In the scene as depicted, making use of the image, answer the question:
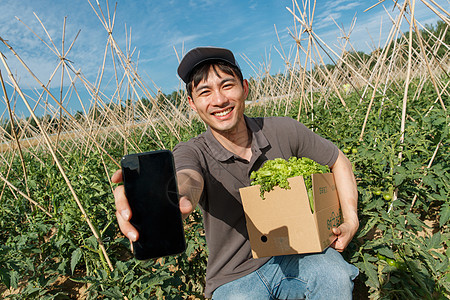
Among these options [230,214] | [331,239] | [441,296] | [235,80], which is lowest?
[441,296]

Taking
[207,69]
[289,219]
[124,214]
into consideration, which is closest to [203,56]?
[207,69]

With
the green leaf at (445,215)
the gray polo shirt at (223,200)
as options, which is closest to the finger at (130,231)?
the gray polo shirt at (223,200)

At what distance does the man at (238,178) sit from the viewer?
4.60 ft

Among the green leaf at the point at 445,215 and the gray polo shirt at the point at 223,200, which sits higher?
the gray polo shirt at the point at 223,200

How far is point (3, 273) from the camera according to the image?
→ 192cm

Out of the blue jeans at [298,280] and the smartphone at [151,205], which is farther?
the blue jeans at [298,280]

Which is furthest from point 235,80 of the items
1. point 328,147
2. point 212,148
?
point 328,147

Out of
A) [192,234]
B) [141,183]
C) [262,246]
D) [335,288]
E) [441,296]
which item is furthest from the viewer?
[192,234]

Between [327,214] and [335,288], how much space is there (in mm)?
335

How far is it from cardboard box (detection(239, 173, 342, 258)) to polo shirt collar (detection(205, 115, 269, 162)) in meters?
0.26

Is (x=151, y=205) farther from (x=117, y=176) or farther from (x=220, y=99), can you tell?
(x=220, y=99)

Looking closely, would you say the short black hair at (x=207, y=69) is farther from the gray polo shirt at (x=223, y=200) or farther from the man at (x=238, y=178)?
the gray polo shirt at (x=223, y=200)

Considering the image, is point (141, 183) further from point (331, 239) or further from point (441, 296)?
point (441, 296)

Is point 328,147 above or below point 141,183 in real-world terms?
below
